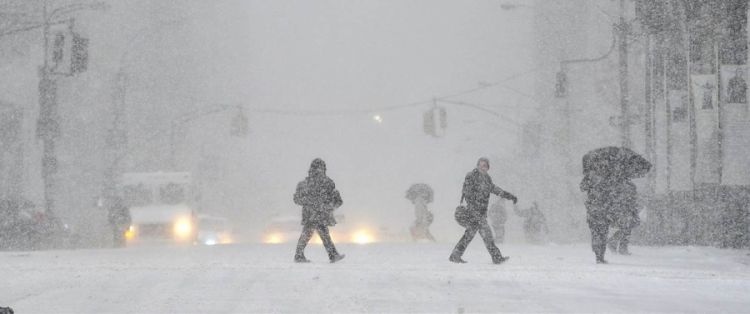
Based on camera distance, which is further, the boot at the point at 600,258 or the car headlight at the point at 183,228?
the car headlight at the point at 183,228

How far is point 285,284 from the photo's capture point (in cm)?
1255

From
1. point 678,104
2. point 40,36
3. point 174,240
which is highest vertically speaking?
point 40,36

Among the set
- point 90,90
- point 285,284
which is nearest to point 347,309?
point 285,284

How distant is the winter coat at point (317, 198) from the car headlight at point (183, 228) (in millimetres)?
→ 17524

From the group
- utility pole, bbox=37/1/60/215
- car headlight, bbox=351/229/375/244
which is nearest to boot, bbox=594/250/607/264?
car headlight, bbox=351/229/375/244

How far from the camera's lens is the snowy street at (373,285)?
1062cm

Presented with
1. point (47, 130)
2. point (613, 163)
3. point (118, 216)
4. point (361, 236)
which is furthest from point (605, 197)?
point (361, 236)

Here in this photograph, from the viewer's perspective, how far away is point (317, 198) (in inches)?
623

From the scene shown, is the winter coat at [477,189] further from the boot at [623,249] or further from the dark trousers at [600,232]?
the boot at [623,249]

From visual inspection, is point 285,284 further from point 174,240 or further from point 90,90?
point 90,90

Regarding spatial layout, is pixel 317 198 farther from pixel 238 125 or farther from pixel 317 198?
pixel 238 125

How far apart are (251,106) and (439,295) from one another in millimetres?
98662

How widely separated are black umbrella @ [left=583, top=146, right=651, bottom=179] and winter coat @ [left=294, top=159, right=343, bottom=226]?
3943 millimetres

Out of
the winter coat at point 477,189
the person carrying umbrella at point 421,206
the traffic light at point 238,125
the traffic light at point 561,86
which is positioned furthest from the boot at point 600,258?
the traffic light at point 238,125
